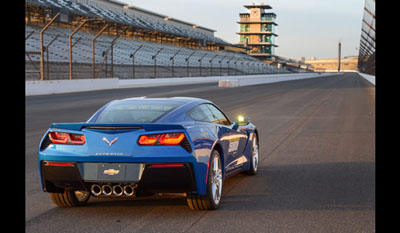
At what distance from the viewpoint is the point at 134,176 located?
17.4 ft

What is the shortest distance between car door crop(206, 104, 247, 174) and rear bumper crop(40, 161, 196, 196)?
1.10 metres

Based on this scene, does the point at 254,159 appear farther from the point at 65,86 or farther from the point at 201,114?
the point at 65,86

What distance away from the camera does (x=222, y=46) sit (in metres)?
134

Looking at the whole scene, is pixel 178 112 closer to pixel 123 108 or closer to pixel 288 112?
pixel 123 108

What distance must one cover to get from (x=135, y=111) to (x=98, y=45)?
60.0m

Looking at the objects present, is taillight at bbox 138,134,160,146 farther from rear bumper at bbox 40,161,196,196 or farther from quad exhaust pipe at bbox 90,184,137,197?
quad exhaust pipe at bbox 90,184,137,197

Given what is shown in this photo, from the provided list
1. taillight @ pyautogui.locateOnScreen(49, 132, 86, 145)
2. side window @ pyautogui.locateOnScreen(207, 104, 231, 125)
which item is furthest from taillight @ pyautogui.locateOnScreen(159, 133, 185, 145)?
side window @ pyautogui.locateOnScreen(207, 104, 231, 125)

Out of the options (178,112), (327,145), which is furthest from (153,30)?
A: (178,112)

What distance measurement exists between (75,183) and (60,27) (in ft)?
207

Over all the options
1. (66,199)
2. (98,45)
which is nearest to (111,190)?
(66,199)

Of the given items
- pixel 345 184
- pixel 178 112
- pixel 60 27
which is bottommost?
pixel 345 184

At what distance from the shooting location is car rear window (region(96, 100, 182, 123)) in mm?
6102

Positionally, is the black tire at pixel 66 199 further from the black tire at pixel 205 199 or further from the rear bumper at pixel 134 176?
the black tire at pixel 205 199

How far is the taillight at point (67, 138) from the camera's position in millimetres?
5469
